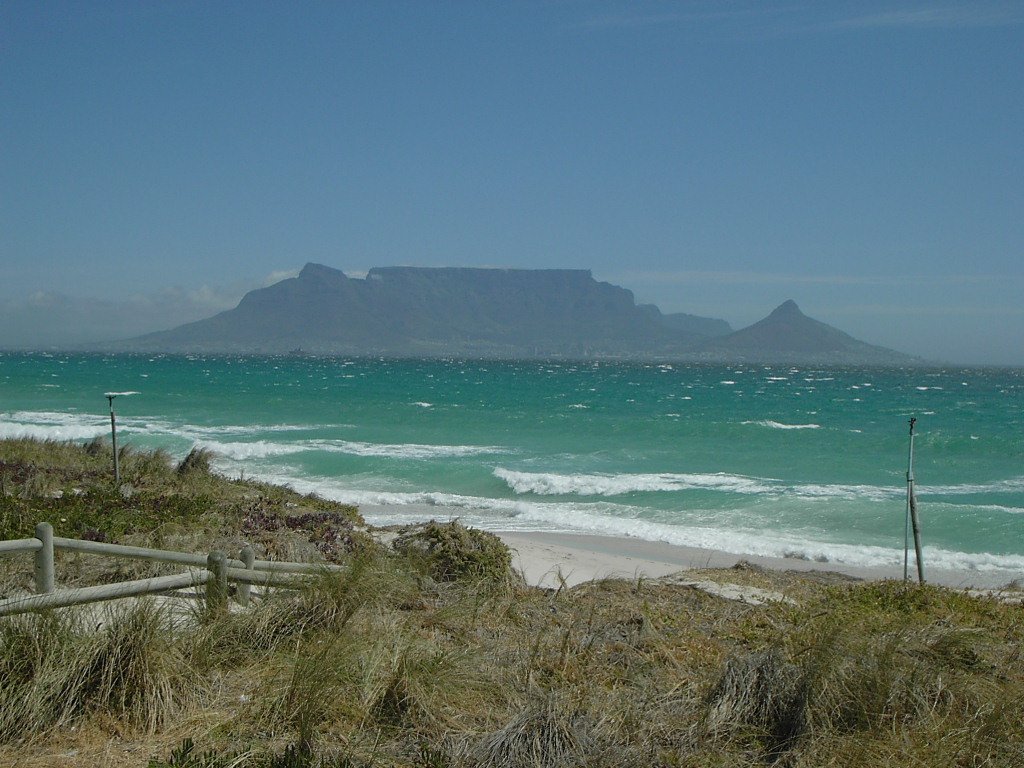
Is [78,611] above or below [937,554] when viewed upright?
above

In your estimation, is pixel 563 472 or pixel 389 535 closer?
pixel 389 535

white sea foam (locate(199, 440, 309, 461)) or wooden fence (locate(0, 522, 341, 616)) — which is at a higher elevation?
wooden fence (locate(0, 522, 341, 616))

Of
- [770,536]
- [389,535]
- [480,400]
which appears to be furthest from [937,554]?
[480,400]

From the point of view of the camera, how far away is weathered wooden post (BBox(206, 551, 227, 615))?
671 cm

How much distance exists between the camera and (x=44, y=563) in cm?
672

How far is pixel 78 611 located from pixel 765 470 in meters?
26.5

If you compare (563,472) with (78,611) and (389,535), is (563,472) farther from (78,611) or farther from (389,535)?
(78,611)

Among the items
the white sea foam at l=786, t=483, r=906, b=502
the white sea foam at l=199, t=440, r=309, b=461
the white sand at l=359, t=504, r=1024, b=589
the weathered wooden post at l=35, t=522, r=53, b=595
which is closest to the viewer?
the weathered wooden post at l=35, t=522, r=53, b=595

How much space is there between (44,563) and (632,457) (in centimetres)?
2712

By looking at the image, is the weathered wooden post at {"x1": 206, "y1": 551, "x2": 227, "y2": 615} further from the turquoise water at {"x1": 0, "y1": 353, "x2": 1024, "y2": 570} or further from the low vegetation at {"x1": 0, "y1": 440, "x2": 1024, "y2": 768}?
the turquoise water at {"x1": 0, "y1": 353, "x2": 1024, "y2": 570}

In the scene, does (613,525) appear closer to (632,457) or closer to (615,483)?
(615,483)

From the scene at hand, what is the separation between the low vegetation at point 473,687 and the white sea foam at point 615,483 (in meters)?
17.0

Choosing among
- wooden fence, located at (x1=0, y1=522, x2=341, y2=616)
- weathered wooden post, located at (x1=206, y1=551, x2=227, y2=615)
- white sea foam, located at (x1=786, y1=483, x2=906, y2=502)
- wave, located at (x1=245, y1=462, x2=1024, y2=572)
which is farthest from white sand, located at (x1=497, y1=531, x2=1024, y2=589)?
white sea foam, located at (x1=786, y1=483, x2=906, y2=502)

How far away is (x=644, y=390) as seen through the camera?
77.1 m
